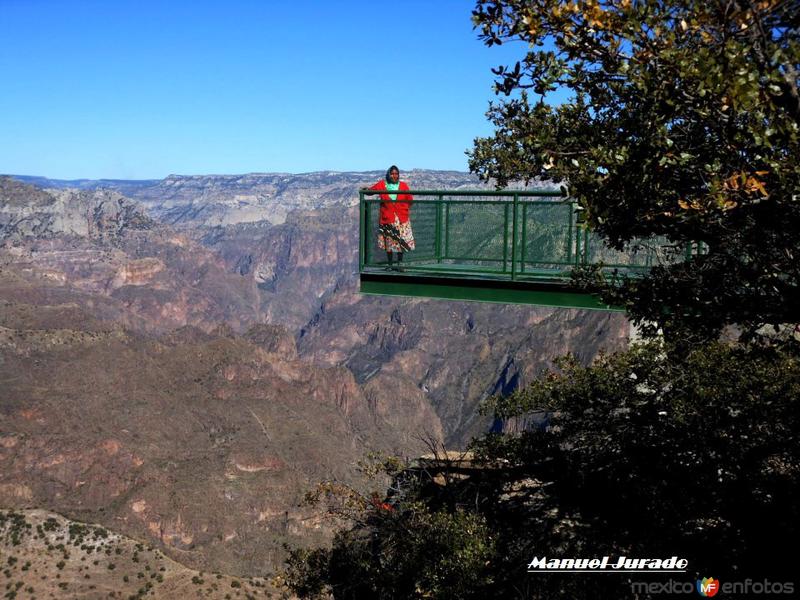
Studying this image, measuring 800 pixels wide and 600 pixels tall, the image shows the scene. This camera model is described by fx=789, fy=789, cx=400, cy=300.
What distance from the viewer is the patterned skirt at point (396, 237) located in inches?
570

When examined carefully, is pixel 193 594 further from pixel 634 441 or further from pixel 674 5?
pixel 674 5

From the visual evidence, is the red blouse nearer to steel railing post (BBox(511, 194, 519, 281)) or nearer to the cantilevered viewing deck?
the cantilevered viewing deck

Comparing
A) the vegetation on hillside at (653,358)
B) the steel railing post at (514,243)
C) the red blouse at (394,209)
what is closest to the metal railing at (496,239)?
the steel railing post at (514,243)

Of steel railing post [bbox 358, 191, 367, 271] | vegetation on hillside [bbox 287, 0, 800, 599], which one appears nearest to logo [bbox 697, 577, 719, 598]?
vegetation on hillside [bbox 287, 0, 800, 599]

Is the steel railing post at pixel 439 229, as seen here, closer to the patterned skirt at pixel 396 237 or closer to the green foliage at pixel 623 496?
the patterned skirt at pixel 396 237

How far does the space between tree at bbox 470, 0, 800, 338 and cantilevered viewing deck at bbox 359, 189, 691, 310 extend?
14.9 ft

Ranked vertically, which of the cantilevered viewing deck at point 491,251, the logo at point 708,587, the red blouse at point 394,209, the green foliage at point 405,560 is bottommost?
the green foliage at point 405,560

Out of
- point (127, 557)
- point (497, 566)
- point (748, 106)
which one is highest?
point (748, 106)

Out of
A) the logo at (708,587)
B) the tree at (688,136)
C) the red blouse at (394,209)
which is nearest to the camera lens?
the tree at (688,136)

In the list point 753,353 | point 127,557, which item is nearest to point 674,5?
point 753,353

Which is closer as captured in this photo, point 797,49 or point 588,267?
point 797,49

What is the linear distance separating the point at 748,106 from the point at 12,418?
14542 cm

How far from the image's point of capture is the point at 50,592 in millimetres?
68250

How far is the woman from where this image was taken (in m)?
14.4
